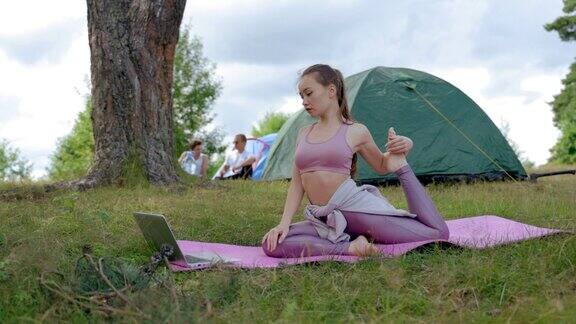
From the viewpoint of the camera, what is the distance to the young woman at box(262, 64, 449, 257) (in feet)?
13.7

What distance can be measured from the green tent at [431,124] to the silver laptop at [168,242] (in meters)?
4.81

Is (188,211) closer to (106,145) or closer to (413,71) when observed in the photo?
(106,145)

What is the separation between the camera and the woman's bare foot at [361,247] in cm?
390

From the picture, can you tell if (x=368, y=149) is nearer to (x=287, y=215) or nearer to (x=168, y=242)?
(x=287, y=215)

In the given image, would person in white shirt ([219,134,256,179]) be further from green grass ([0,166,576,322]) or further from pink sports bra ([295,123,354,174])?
pink sports bra ([295,123,354,174])

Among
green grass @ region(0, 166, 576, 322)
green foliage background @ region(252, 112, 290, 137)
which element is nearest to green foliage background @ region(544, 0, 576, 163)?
green foliage background @ region(252, 112, 290, 137)

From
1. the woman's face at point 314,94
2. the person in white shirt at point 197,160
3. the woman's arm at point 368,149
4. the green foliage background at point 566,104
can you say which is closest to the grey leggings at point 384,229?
the woman's arm at point 368,149

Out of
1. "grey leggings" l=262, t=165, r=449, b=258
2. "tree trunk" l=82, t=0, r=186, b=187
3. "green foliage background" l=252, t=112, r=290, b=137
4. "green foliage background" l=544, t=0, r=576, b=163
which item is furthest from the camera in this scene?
"green foliage background" l=252, t=112, r=290, b=137

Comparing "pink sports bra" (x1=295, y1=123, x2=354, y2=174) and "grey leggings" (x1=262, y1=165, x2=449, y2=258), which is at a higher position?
"pink sports bra" (x1=295, y1=123, x2=354, y2=174)

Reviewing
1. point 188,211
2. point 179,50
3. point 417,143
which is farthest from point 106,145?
point 179,50

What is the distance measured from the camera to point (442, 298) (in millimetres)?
2814

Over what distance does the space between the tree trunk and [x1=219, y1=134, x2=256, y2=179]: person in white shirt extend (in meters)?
5.29

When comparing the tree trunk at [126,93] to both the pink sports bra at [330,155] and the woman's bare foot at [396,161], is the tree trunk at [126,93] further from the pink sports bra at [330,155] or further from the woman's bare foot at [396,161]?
the woman's bare foot at [396,161]

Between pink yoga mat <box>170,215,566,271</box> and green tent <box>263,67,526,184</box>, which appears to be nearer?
pink yoga mat <box>170,215,566,271</box>
